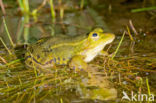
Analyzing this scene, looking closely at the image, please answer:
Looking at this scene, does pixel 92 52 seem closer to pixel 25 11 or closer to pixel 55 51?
pixel 55 51

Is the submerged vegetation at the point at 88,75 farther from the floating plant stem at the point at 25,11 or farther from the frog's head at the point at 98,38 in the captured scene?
the frog's head at the point at 98,38

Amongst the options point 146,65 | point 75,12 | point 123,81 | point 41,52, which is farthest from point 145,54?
point 75,12

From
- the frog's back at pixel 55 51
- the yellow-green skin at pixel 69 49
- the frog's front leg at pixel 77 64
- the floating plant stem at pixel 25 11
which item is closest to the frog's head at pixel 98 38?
the yellow-green skin at pixel 69 49

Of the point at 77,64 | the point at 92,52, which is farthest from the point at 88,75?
the point at 92,52

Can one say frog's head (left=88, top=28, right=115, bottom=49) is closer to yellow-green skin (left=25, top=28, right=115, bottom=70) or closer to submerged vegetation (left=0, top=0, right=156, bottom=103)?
yellow-green skin (left=25, top=28, right=115, bottom=70)

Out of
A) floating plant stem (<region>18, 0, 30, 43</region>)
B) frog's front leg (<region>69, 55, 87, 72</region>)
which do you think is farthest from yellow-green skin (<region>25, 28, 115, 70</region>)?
floating plant stem (<region>18, 0, 30, 43</region>)

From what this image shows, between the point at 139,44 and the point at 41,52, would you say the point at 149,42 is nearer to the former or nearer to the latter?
the point at 139,44

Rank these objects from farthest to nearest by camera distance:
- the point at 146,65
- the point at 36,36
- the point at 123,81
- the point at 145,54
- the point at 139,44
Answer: the point at 36,36
the point at 139,44
the point at 145,54
the point at 146,65
the point at 123,81
